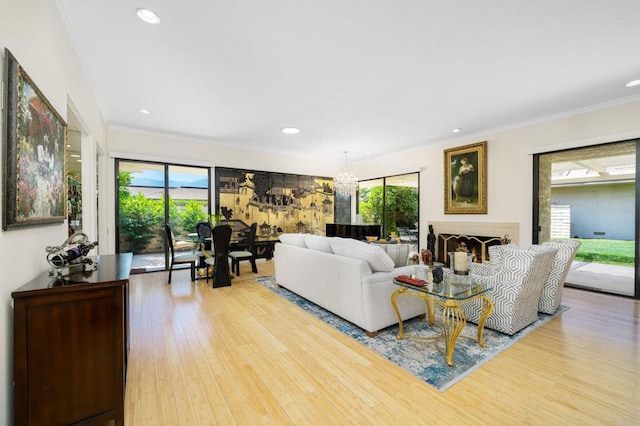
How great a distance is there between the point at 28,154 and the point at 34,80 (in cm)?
51

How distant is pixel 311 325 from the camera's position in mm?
2951

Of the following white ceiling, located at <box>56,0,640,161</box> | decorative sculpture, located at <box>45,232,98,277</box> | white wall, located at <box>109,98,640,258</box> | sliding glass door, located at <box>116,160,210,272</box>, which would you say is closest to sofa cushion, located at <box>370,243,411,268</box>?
white ceiling, located at <box>56,0,640,161</box>

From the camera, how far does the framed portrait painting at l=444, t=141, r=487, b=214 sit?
17.0 ft

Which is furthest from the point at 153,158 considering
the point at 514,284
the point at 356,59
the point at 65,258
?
the point at 514,284

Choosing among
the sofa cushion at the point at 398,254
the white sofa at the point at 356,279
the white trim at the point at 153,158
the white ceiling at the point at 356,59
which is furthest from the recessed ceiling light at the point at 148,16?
the white trim at the point at 153,158

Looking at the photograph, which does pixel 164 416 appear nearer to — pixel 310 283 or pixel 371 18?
pixel 310 283

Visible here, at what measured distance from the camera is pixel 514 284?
105 inches

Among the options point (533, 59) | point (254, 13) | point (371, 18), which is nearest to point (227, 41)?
point (254, 13)

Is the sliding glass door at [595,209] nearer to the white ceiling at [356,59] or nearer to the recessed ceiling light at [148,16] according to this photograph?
the white ceiling at [356,59]

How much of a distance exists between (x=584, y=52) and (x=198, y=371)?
15.3 feet

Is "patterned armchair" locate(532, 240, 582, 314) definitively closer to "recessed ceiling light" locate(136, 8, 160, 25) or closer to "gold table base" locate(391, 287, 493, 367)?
"gold table base" locate(391, 287, 493, 367)

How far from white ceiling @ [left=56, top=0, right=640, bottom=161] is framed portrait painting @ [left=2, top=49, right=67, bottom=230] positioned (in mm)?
1093

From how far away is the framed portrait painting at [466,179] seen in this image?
5176 millimetres

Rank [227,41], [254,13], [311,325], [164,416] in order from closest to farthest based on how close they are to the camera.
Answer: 1. [164,416]
2. [254,13]
3. [227,41]
4. [311,325]
